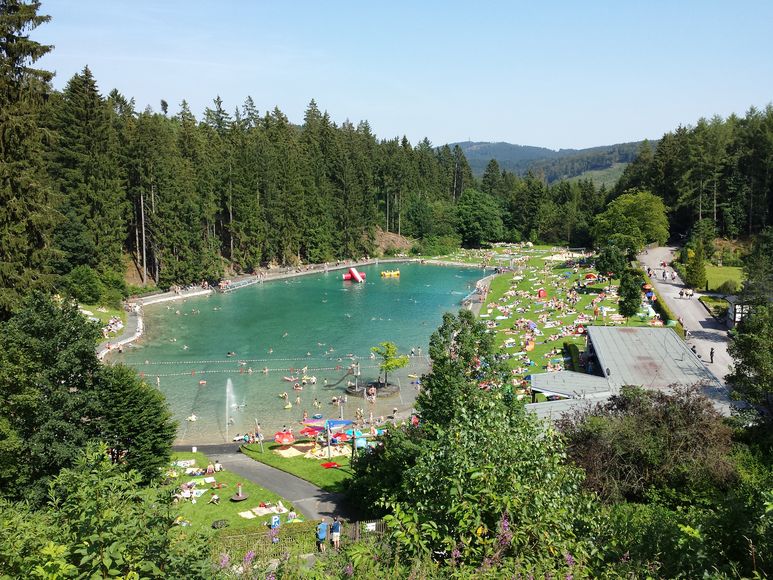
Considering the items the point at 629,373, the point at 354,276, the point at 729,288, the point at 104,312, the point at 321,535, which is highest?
the point at 729,288

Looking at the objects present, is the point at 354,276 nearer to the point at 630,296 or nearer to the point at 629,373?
the point at 630,296

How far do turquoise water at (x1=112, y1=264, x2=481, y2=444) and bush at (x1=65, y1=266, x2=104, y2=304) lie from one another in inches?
166

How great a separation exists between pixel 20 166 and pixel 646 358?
2667 centimetres

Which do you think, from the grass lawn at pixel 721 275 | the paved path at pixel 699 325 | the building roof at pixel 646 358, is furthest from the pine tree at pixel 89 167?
the grass lawn at pixel 721 275

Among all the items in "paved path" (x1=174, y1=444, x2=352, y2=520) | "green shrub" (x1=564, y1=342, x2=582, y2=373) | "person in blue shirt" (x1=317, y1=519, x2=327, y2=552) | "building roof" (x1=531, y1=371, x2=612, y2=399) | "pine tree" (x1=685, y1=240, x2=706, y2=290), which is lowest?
"paved path" (x1=174, y1=444, x2=352, y2=520)

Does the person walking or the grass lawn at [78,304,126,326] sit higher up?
the grass lawn at [78,304,126,326]

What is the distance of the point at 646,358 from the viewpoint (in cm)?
2666

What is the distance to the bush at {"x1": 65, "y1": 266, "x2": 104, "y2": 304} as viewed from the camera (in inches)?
1649

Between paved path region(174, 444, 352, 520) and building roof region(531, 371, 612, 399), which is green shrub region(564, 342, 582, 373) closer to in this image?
building roof region(531, 371, 612, 399)

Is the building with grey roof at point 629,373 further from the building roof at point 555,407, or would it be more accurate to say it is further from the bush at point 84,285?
the bush at point 84,285

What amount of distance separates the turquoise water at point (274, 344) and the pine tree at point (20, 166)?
829cm

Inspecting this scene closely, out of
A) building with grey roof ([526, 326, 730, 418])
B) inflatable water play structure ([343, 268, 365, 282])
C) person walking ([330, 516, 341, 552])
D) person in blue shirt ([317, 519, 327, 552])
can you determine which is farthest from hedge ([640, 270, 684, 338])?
inflatable water play structure ([343, 268, 365, 282])

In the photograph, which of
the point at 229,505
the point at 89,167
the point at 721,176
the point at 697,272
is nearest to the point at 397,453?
the point at 229,505

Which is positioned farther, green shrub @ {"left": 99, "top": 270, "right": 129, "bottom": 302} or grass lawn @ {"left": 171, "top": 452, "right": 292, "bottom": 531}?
green shrub @ {"left": 99, "top": 270, "right": 129, "bottom": 302}
